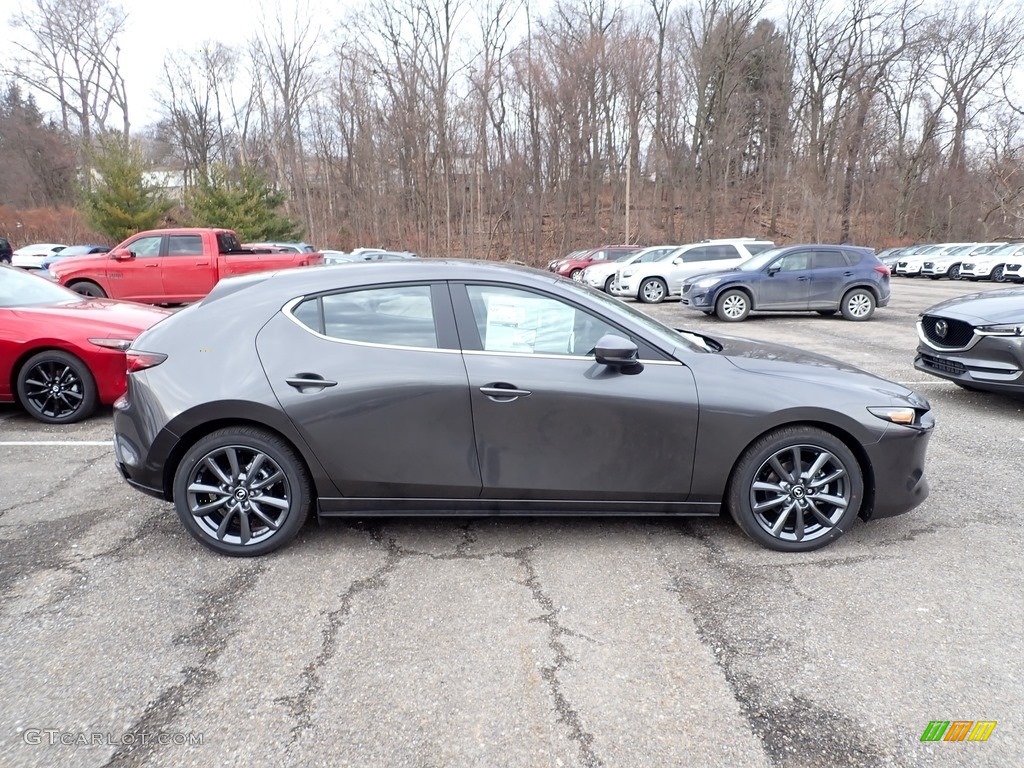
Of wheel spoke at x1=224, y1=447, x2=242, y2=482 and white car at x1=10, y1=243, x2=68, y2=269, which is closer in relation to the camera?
wheel spoke at x1=224, y1=447, x2=242, y2=482

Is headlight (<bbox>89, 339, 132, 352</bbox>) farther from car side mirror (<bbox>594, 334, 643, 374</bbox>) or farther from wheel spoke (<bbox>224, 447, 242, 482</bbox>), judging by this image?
car side mirror (<bbox>594, 334, 643, 374</bbox>)

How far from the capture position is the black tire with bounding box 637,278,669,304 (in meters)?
17.3

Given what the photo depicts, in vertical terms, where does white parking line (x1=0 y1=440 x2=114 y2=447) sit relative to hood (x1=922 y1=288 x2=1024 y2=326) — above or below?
below

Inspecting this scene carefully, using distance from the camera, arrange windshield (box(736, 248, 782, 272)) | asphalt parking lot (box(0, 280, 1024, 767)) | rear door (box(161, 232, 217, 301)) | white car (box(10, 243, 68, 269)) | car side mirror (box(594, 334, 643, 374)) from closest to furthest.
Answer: asphalt parking lot (box(0, 280, 1024, 767))
car side mirror (box(594, 334, 643, 374))
rear door (box(161, 232, 217, 301))
windshield (box(736, 248, 782, 272))
white car (box(10, 243, 68, 269))

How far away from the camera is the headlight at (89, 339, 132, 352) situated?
5.82m

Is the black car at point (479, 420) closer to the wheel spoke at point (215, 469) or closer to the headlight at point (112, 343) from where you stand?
the wheel spoke at point (215, 469)

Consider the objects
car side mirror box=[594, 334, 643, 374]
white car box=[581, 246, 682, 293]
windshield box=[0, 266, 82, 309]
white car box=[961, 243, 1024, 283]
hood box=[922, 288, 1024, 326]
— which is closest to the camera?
car side mirror box=[594, 334, 643, 374]

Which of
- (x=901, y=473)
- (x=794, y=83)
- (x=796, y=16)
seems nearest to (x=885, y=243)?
(x=794, y=83)

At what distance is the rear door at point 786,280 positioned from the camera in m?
13.6

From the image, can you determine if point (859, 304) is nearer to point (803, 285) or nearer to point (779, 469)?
point (803, 285)

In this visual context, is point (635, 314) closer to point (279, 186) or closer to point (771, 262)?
point (771, 262)

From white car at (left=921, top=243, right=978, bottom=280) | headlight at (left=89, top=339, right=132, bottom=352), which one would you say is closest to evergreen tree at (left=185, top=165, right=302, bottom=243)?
headlight at (left=89, top=339, right=132, bottom=352)

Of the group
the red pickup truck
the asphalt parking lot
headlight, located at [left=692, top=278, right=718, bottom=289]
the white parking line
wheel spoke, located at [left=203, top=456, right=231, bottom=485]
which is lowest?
the asphalt parking lot

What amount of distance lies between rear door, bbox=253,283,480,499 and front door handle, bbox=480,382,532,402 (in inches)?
4.8
